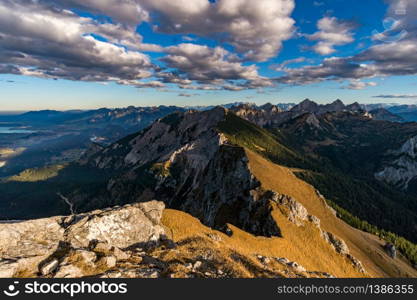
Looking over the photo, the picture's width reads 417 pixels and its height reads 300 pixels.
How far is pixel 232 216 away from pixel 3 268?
297ft

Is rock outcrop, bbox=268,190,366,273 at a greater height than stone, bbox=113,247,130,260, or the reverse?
stone, bbox=113,247,130,260

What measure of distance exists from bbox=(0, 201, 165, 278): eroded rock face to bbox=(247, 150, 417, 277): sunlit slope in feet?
181

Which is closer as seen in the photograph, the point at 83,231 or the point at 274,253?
the point at 83,231

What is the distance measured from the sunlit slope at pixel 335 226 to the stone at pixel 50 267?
69.5 meters

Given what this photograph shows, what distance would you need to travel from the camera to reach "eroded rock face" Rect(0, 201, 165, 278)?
22.1 metres

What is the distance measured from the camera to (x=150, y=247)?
35.1m

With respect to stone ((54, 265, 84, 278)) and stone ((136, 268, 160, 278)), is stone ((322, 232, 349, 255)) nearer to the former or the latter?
stone ((136, 268, 160, 278))

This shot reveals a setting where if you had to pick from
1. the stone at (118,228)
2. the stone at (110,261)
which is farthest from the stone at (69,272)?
the stone at (118,228)

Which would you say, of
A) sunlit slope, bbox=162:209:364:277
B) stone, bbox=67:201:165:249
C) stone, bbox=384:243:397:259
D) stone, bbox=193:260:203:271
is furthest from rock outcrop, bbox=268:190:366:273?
stone, bbox=193:260:203:271

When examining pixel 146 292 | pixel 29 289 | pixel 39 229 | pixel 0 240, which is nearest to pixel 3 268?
pixel 29 289

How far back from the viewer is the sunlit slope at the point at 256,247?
31.4 metres

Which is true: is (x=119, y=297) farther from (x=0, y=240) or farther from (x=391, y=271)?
(x=391, y=271)

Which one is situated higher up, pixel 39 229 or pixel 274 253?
pixel 39 229

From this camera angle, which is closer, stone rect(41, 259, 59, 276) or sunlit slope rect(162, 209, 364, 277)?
stone rect(41, 259, 59, 276)
